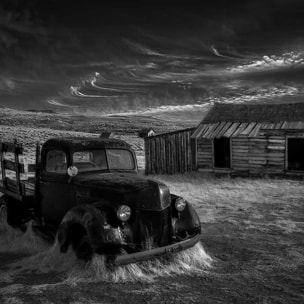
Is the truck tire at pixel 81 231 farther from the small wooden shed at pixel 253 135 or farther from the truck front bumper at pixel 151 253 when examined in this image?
the small wooden shed at pixel 253 135

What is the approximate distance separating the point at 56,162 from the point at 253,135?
512 inches

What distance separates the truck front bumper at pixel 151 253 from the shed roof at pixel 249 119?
1296 cm

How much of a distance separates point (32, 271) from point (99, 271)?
1234mm

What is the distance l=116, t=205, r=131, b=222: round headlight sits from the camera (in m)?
5.06

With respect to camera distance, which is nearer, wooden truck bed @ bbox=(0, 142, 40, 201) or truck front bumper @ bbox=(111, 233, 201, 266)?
truck front bumper @ bbox=(111, 233, 201, 266)

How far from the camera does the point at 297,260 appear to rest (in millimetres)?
5938

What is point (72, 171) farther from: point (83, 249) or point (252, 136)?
point (252, 136)

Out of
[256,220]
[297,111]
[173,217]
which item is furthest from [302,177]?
[173,217]

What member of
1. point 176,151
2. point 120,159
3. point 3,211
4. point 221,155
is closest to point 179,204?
point 120,159

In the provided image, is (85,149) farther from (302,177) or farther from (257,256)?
(302,177)

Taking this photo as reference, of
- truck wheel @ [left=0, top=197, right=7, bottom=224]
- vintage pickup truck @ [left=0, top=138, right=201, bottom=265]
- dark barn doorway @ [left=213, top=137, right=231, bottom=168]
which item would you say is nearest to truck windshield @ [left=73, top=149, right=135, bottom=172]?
vintage pickup truck @ [left=0, top=138, right=201, bottom=265]

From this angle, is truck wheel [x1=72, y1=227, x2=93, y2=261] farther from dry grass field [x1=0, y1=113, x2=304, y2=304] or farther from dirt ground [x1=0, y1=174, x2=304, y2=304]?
dirt ground [x1=0, y1=174, x2=304, y2=304]

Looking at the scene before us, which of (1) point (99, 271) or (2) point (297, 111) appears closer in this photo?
(1) point (99, 271)

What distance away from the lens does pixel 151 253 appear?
4953 millimetres
